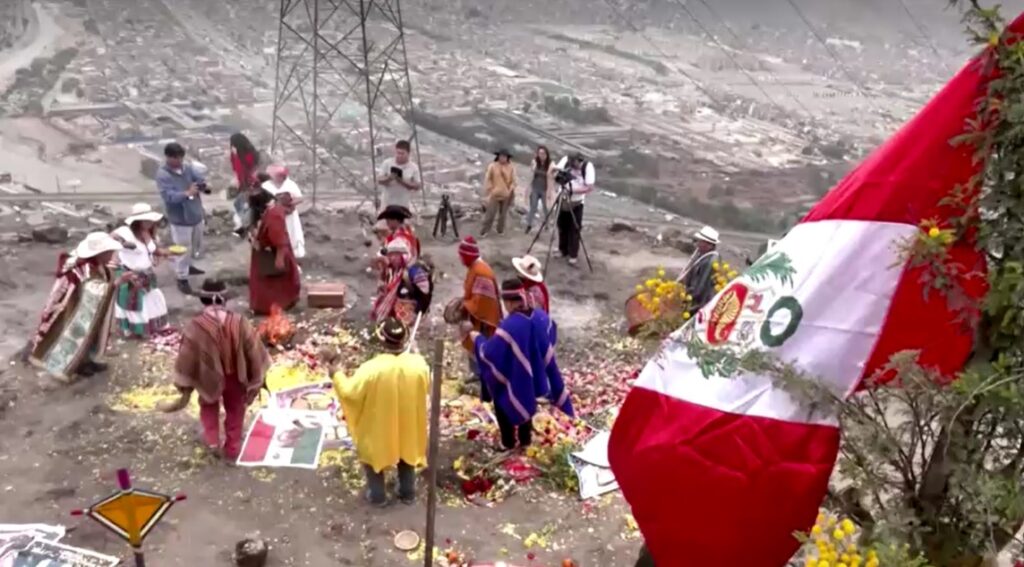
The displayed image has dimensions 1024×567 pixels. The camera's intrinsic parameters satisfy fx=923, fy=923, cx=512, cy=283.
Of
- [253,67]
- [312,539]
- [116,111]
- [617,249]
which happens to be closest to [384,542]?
[312,539]

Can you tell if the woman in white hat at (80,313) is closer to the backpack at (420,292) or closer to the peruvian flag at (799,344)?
the backpack at (420,292)

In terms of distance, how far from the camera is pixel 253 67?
1980 cm

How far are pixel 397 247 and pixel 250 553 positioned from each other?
2.89 metres

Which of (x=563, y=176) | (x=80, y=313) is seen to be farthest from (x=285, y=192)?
(x=563, y=176)

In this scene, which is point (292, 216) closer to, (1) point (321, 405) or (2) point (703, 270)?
(1) point (321, 405)

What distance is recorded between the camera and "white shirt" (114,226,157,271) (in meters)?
7.39

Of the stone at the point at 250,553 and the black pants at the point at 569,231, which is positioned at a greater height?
the black pants at the point at 569,231

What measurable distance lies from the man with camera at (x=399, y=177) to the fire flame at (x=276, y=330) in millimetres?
2066

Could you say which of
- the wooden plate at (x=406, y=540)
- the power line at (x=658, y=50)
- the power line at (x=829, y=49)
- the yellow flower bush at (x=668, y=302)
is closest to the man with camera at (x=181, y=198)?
the wooden plate at (x=406, y=540)

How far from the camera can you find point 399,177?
→ 9852 mm

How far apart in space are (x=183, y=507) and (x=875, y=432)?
4314 mm

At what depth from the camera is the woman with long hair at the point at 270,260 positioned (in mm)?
8102

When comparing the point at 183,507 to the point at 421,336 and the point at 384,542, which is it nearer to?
the point at 384,542

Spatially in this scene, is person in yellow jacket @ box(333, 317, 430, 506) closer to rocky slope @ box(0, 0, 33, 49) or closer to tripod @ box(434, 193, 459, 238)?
tripod @ box(434, 193, 459, 238)
